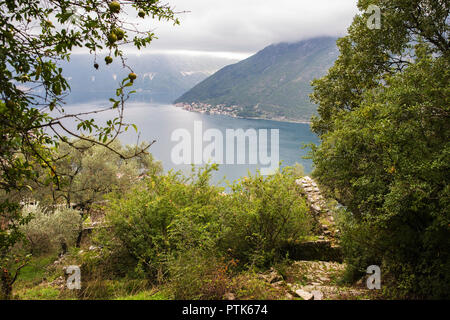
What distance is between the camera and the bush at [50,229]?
13.5 metres

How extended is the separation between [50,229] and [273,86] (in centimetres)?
14322

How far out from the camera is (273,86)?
14612 centimetres

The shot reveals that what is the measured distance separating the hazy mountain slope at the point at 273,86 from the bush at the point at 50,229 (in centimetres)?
9301

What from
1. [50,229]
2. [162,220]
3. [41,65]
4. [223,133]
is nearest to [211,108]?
[223,133]

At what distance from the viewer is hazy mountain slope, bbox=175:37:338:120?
114m

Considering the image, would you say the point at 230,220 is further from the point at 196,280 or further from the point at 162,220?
the point at 196,280

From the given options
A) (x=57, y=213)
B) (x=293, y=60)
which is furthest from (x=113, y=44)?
(x=293, y=60)

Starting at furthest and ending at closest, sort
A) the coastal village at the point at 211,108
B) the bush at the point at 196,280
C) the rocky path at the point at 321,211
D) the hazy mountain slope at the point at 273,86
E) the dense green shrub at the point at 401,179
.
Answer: the coastal village at the point at 211,108, the hazy mountain slope at the point at 273,86, the rocky path at the point at 321,211, the bush at the point at 196,280, the dense green shrub at the point at 401,179

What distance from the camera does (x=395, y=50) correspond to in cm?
1031

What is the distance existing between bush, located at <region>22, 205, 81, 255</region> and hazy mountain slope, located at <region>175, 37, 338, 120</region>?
9301 centimetres

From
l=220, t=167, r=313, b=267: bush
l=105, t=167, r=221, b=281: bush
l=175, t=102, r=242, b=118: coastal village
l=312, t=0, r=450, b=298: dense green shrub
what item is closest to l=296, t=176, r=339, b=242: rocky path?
l=220, t=167, r=313, b=267: bush

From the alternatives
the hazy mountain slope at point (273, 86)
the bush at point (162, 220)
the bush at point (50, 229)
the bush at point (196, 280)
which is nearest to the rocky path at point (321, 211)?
the bush at point (162, 220)

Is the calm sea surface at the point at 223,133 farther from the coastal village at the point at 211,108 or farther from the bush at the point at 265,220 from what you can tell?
the bush at the point at 265,220

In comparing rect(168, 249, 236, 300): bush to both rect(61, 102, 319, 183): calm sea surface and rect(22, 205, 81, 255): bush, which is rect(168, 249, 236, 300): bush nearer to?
rect(22, 205, 81, 255): bush
